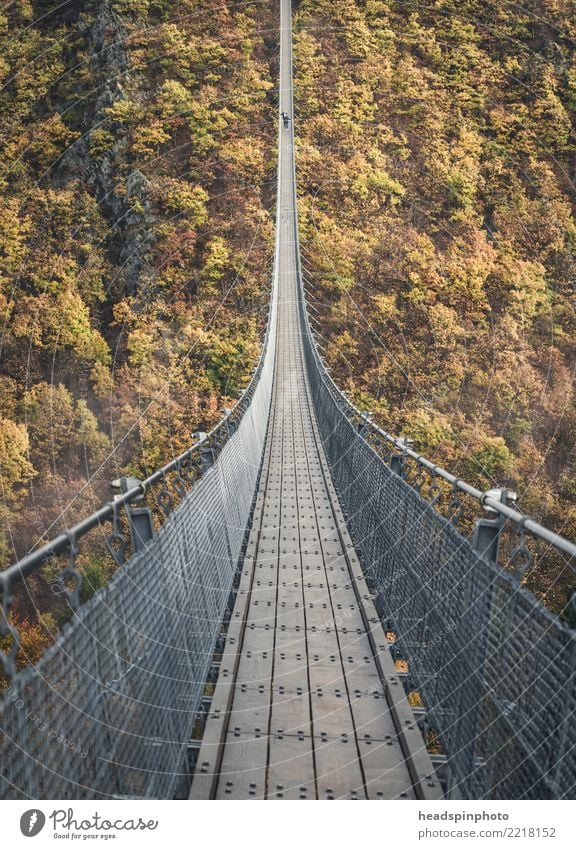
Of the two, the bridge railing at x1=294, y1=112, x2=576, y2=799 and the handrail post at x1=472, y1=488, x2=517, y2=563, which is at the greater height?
the handrail post at x1=472, y1=488, x2=517, y2=563

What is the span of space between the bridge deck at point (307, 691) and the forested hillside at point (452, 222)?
22.6 metres

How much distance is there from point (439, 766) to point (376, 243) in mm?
40808

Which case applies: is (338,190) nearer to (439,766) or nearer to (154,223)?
(154,223)

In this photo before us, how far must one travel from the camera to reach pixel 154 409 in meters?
32.6

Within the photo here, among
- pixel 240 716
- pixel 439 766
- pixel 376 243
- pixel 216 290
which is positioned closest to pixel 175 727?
pixel 240 716

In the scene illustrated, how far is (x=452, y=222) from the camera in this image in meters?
45.5

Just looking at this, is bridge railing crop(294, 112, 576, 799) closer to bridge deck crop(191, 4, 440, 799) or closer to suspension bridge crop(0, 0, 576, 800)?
suspension bridge crop(0, 0, 576, 800)

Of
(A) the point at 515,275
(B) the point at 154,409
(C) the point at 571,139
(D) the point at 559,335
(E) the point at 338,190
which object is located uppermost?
(C) the point at 571,139

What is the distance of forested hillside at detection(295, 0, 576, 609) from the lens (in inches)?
1359
